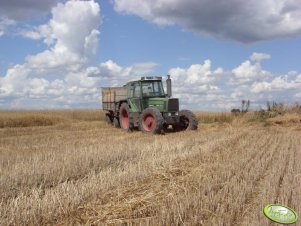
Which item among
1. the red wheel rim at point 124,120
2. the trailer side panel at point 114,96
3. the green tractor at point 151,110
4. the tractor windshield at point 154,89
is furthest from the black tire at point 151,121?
the trailer side panel at point 114,96

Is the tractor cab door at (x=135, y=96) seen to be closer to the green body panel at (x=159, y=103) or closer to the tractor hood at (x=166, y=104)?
the green body panel at (x=159, y=103)

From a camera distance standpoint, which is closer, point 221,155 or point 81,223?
point 81,223

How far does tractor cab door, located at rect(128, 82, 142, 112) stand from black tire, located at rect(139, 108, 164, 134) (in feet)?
2.42

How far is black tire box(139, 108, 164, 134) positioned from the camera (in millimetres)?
15023

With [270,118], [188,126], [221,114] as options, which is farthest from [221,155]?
[221,114]

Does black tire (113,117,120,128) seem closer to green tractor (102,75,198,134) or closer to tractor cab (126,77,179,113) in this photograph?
green tractor (102,75,198,134)

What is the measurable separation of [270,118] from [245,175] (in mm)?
14308

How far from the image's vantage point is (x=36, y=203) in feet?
16.8

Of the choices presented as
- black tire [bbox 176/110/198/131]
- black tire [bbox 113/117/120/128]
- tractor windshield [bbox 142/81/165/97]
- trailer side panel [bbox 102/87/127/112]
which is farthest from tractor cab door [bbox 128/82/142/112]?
black tire [bbox 113/117/120/128]

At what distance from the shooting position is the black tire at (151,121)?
15.0 m

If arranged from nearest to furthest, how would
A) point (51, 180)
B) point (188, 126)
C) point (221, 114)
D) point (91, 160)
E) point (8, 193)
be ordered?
point (8, 193) → point (51, 180) → point (91, 160) → point (188, 126) → point (221, 114)

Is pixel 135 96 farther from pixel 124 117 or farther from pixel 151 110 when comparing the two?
pixel 124 117

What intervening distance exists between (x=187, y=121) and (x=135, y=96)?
2.40 m

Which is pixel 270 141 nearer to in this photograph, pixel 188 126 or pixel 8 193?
pixel 188 126
